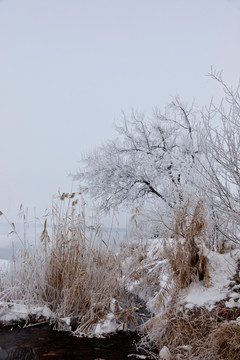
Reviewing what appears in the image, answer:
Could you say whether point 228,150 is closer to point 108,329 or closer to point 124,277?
point 124,277

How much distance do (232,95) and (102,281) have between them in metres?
3.00

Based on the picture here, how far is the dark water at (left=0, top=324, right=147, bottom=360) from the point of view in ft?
10.5

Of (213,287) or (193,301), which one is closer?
(193,301)

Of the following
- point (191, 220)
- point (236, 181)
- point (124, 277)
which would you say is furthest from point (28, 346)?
point (236, 181)

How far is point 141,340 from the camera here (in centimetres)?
361

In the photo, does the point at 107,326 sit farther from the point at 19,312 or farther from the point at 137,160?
the point at 137,160

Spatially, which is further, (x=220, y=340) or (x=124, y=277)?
(x=124, y=277)

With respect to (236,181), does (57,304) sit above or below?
below

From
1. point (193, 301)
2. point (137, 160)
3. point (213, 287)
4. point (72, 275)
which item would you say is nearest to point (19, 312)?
point (72, 275)

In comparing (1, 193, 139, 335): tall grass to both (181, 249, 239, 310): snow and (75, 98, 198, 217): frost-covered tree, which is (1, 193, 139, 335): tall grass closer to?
(181, 249, 239, 310): snow

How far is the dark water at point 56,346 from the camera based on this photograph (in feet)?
10.5

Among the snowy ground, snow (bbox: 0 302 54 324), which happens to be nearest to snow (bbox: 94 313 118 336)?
the snowy ground

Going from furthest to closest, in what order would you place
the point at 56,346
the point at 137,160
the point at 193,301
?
the point at 137,160 → the point at 193,301 → the point at 56,346

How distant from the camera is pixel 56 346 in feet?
11.1
